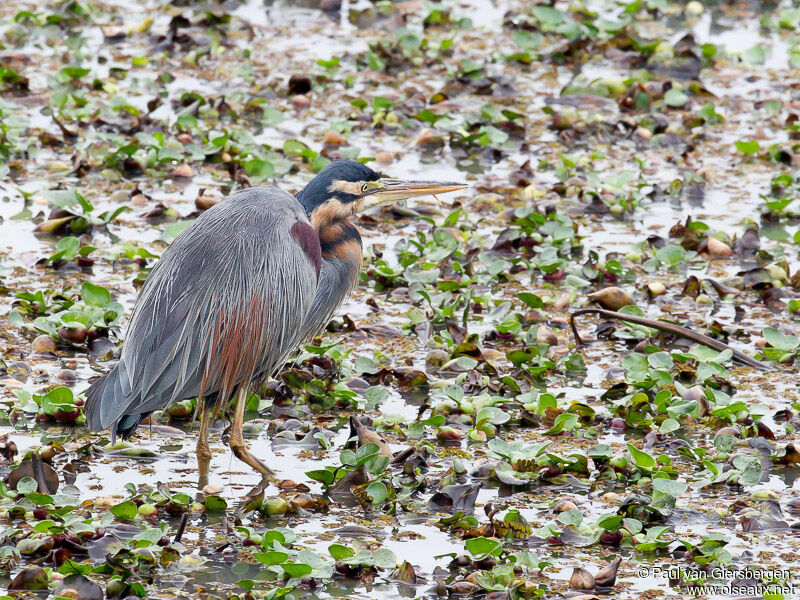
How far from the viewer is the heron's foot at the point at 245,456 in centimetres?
480

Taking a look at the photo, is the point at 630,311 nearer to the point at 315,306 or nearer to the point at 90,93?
the point at 315,306

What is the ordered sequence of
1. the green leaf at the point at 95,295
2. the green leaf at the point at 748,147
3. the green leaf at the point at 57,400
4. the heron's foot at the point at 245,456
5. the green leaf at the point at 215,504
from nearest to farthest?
the green leaf at the point at 215,504 < the heron's foot at the point at 245,456 < the green leaf at the point at 57,400 < the green leaf at the point at 95,295 < the green leaf at the point at 748,147

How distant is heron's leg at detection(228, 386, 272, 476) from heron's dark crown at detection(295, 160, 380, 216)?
91 cm

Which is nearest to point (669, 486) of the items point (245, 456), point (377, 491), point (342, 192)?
point (377, 491)

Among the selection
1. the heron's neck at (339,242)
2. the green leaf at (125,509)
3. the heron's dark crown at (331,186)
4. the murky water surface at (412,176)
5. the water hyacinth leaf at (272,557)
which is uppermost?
the heron's dark crown at (331,186)

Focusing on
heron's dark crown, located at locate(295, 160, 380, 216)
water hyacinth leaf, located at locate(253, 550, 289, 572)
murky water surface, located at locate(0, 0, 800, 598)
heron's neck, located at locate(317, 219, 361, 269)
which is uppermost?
heron's dark crown, located at locate(295, 160, 380, 216)

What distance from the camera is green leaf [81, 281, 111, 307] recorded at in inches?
227

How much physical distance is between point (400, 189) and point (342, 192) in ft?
1.12

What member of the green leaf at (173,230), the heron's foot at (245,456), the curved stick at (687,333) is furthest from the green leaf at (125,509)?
the green leaf at (173,230)

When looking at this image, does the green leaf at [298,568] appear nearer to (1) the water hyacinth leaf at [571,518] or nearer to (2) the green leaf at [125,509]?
(2) the green leaf at [125,509]

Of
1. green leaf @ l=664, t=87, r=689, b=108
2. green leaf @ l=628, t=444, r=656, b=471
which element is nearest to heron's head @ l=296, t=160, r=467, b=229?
green leaf @ l=628, t=444, r=656, b=471

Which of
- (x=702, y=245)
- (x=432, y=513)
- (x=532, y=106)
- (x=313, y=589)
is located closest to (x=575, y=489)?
(x=432, y=513)

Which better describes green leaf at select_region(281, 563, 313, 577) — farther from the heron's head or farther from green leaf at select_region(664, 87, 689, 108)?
green leaf at select_region(664, 87, 689, 108)

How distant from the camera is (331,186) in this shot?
5332mm
